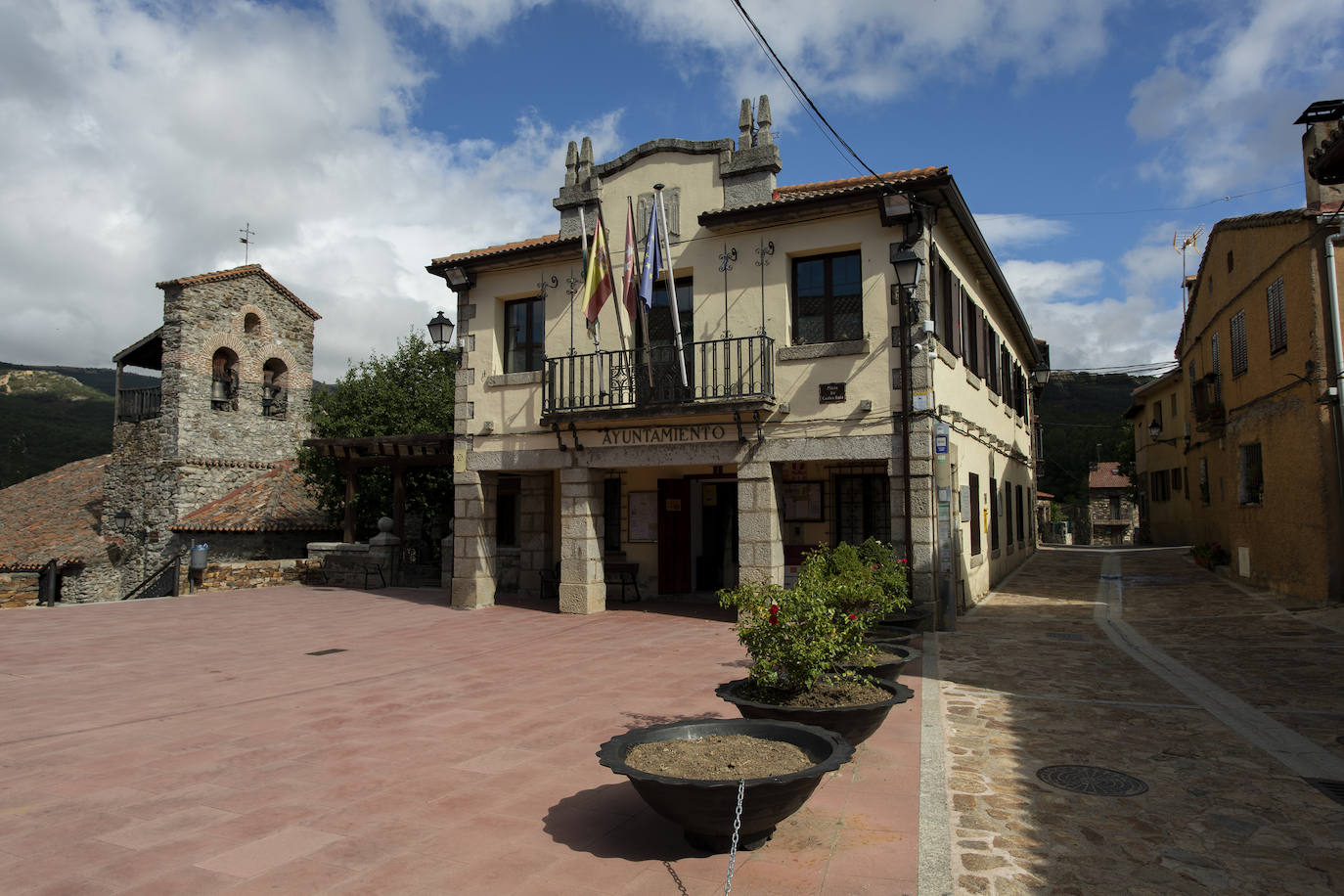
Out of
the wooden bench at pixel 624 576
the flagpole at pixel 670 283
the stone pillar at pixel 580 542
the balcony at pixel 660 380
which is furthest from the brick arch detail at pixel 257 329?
the flagpole at pixel 670 283

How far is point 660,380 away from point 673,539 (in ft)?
11.7

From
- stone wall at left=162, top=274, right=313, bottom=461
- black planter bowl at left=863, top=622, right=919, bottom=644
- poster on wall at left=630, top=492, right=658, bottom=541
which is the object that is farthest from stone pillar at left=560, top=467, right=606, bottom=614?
stone wall at left=162, top=274, right=313, bottom=461

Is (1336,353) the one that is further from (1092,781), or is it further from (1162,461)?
(1162,461)

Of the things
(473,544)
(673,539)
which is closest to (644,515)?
(673,539)

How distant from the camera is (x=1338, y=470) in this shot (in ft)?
35.6

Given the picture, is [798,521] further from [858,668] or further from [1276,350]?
[858,668]

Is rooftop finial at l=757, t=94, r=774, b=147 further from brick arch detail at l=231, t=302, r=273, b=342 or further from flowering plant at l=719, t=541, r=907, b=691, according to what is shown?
brick arch detail at l=231, t=302, r=273, b=342

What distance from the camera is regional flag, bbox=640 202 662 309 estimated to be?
1204 centimetres

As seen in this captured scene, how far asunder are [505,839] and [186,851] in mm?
1538

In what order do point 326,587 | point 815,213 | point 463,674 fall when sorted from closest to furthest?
1. point 463,674
2. point 815,213
3. point 326,587

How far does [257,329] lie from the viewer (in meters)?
28.1

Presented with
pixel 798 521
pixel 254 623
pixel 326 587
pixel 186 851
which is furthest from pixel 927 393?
pixel 326 587

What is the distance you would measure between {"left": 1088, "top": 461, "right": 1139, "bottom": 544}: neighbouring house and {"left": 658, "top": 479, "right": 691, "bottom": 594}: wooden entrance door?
130ft

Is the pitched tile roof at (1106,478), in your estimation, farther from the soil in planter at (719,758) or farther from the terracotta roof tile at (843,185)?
the soil in planter at (719,758)
